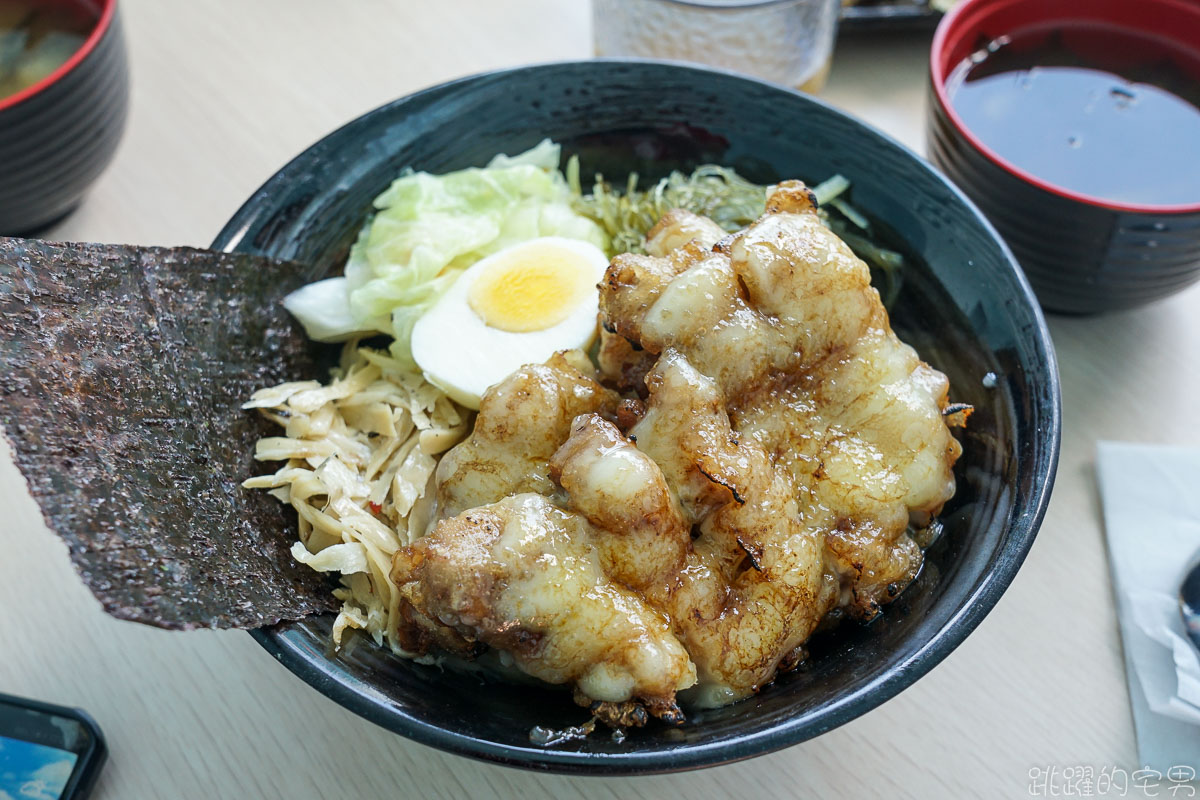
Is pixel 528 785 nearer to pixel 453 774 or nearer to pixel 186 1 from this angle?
pixel 453 774

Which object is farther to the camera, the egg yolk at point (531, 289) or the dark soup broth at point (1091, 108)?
the dark soup broth at point (1091, 108)

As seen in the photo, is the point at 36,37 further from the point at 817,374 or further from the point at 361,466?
the point at 817,374

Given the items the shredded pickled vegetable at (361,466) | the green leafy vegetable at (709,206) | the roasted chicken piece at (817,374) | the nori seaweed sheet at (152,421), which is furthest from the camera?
the green leafy vegetable at (709,206)

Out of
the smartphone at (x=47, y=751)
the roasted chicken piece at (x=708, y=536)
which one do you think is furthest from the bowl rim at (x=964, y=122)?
the smartphone at (x=47, y=751)

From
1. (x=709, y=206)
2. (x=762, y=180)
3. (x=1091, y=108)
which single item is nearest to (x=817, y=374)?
(x=709, y=206)

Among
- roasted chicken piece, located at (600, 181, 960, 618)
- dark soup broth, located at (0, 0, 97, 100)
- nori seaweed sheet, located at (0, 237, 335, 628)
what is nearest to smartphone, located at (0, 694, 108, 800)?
nori seaweed sheet, located at (0, 237, 335, 628)

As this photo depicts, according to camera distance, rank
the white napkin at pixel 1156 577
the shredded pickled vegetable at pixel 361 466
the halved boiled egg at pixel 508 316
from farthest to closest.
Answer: the halved boiled egg at pixel 508 316, the white napkin at pixel 1156 577, the shredded pickled vegetable at pixel 361 466

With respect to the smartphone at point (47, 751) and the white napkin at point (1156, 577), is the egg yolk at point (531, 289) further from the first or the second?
the white napkin at point (1156, 577)
